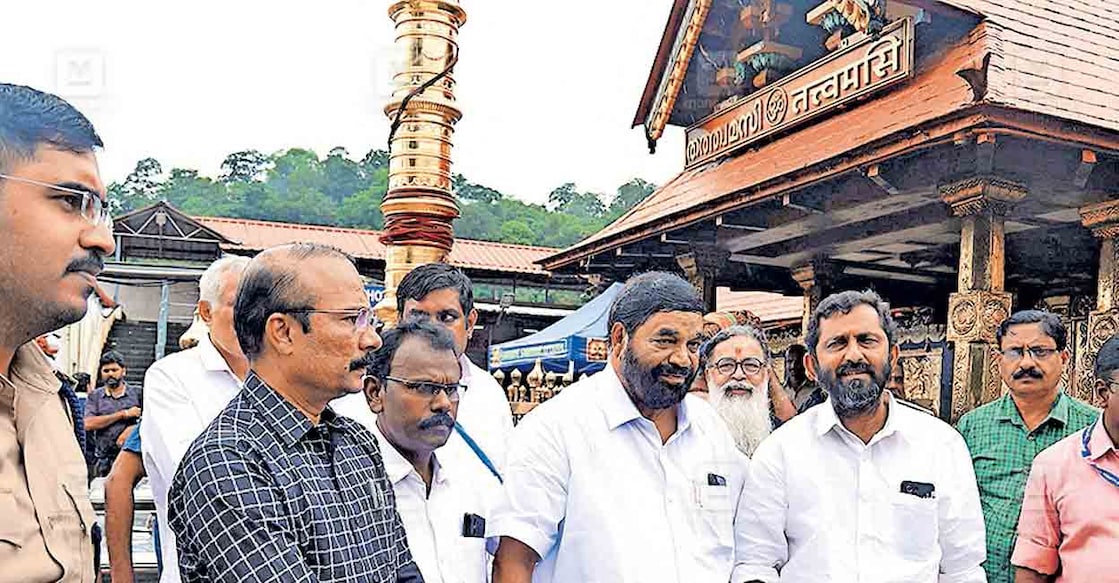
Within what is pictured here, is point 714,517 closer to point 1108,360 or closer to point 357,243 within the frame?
point 1108,360

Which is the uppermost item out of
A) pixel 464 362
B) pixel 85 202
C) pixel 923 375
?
pixel 85 202

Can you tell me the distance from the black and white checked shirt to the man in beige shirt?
0.18 meters

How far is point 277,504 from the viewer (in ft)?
5.61

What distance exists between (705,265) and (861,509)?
6.19 m

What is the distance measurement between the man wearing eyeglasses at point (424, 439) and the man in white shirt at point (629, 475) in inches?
5.4

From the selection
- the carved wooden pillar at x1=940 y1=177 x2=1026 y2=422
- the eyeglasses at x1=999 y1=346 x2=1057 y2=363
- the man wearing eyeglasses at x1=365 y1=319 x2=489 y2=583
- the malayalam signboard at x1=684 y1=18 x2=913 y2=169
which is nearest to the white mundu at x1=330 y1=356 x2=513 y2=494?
the man wearing eyeglasses at x1=365 y1=319 x2=489 y2=583

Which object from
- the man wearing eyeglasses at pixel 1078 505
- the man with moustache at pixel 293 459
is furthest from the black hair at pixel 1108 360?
the man with moustache at pixel 293 459

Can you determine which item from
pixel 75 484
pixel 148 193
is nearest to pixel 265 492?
pixel 75 484

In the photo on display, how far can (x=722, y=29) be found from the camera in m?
9.48

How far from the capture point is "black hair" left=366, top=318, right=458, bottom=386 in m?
2.68

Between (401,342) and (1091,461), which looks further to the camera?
(1091,461)

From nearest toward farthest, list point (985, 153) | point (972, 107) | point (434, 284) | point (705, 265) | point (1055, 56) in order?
point (434, 284) < point (972, 107) < point (985, 153) < point (1055, 56) < point (705, 265)

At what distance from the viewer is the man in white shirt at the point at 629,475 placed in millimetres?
2537

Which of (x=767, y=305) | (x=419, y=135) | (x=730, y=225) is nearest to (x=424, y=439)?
(x=419, y=135)
